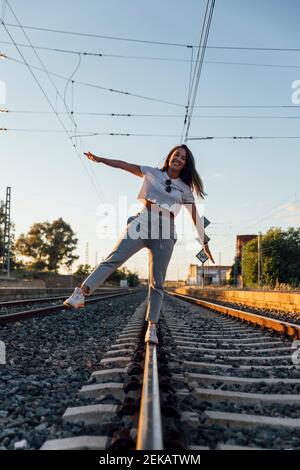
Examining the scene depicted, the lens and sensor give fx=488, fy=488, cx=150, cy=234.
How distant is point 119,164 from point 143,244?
30.6 inches

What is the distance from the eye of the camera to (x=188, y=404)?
9.28ft

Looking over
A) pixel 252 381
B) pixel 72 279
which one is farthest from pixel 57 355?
pixel 72 279

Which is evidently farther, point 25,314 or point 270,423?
point 25,314

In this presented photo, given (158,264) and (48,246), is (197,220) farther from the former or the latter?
(48,246)

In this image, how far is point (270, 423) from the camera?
253cm

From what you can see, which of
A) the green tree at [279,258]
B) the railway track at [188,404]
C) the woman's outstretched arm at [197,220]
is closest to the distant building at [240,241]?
the green tree at [279,258]

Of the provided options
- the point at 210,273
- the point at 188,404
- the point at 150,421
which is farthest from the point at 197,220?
the point at 210,273

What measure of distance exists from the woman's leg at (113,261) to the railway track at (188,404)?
2.31 feet

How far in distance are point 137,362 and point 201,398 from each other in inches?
36.3

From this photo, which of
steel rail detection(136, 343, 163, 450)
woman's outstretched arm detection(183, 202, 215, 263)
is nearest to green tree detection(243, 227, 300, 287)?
woman's outstretched arm detection(183, 202, 215, 263)

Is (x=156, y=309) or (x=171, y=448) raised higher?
(x=156, y=309)

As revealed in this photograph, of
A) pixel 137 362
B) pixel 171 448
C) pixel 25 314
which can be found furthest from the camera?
pixel 25 314

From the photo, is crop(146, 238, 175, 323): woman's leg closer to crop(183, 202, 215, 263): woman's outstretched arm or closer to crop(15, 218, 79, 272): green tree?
crop(183, 202, 215, 263): woman's outstretched arm
